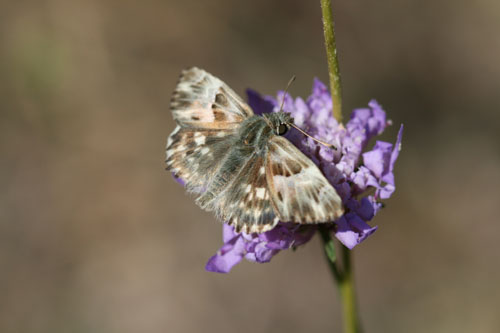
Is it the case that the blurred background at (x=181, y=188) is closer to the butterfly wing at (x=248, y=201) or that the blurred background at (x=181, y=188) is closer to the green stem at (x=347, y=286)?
the green stem at (x=347, y=286)

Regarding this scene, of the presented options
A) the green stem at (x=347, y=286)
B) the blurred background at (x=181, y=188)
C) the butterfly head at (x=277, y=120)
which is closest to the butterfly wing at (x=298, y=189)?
the butterfly head at (x=277, y=120)

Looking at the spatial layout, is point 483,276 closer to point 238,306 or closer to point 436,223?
point 436,223

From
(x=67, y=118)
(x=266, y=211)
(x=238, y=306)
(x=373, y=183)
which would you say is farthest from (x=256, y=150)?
(x=67, y=118)

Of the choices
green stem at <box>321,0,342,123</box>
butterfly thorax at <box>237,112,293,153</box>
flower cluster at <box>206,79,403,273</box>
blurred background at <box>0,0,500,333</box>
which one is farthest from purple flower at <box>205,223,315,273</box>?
blurred background at <box>0,0,500,333</box>

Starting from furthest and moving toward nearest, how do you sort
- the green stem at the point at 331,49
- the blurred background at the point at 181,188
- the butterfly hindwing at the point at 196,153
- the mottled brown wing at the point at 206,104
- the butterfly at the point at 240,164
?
the blurred background at the point at 181,188, the mottled brown wing at the point at 206,104, the butterfly hindwing at the point at 196,153, the butterfly at the point at 240,164, the green stem at the point at 331,49

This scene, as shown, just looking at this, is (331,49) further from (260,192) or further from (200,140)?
(200,140)

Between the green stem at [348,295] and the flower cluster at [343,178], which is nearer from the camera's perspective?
the flower cluster at [343,178]
